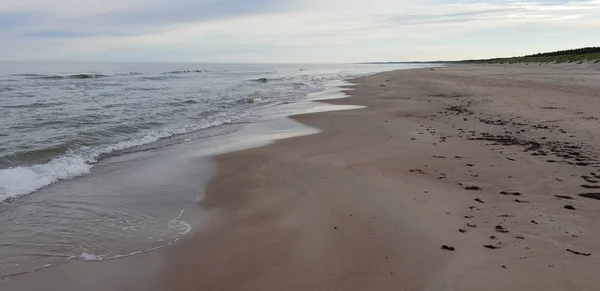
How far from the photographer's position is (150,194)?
587 centimetres

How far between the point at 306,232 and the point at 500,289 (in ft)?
6.21

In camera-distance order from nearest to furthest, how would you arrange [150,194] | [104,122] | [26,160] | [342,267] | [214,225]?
[342,267] < [214,225] < [150,194] < [26,160] < [104,122]

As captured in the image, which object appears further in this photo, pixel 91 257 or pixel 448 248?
pixel 91 257

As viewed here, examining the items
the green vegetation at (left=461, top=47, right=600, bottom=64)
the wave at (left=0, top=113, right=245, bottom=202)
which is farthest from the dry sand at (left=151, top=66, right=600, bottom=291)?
the green vegetation at (left=461, top=47, right=600, bottom=64)

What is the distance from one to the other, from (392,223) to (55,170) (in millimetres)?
5742

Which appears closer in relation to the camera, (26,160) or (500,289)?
(500,289)

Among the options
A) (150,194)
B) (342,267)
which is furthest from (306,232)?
(150,194)

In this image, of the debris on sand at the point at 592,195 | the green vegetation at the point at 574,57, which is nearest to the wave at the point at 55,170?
the debris on sand at the point at 592,195

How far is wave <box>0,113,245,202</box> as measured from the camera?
6.09m

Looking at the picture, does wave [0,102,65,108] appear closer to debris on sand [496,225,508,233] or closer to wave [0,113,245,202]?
wave [0,113,245,202]

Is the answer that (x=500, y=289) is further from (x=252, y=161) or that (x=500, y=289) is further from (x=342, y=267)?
(x=252, y=161)

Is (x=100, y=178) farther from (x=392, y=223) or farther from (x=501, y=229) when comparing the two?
(x=501, y=229)

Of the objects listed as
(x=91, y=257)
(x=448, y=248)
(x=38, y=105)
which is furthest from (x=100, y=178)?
(x=38, y=105)

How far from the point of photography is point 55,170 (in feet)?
23.1
